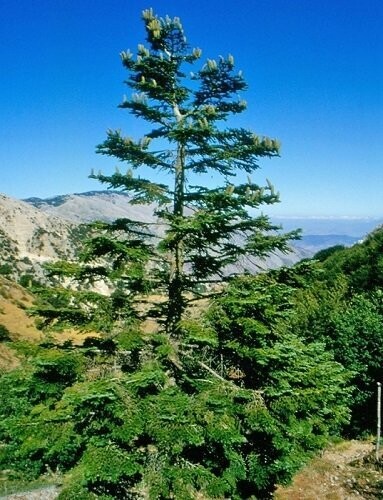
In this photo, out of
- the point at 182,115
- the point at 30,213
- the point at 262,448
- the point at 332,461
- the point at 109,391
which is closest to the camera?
the point at 109,391

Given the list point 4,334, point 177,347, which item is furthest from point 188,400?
point 4,334

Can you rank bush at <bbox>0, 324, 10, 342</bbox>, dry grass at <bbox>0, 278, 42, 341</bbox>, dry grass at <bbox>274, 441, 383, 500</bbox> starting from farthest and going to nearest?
dry grass at <bbox>0, 278, 42, 341</bbox>, bush at <bbox>0, 324, 10, 342</bbox>, dry grass at <bbox>274, 441, 383, 500</bbox>

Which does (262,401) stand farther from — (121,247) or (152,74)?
(152,74)

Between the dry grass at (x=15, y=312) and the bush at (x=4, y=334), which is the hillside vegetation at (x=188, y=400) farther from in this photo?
the bush at (x=4, y=334)

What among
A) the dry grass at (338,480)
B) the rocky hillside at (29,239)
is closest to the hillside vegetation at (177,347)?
the dry grass at (338,480)

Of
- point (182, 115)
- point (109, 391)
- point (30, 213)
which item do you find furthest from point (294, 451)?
point (30, 213)

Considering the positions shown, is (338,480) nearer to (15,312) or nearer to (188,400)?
(188,400)

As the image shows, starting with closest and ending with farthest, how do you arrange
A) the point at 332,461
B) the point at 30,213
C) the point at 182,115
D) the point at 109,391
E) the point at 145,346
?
the point at 109,391, the point at 145,346, the point at 182,115, the point at 332,461, the point at 30,213

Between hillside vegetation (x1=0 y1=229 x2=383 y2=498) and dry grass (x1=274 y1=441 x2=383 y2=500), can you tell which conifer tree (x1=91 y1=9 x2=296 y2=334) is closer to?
hillside vegetation (x1=0 y1=229 x2=383 y2=498)

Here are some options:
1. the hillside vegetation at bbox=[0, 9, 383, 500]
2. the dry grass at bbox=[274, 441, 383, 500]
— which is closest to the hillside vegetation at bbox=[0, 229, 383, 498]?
the hillside vegetation at bbox=[0, 9, 383, 500]

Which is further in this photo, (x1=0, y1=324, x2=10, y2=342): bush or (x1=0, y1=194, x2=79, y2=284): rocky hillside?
(x1=0, y1=194, x2=79, y2=284): rocky hillside

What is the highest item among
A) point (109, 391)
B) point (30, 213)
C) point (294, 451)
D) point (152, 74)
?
point (30, 213)

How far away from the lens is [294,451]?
33.3 feet

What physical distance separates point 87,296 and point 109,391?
2.46 m
